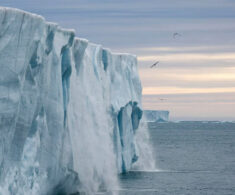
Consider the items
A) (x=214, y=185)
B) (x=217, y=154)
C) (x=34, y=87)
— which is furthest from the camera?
(x=217, y=154)

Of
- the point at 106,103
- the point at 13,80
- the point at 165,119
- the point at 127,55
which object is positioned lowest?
the point at 13,80

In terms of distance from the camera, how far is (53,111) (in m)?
25.0

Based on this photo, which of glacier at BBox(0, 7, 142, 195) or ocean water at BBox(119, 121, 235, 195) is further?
ocean water at BBox(119, 121, 235, 195)

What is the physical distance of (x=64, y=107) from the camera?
26.8 meters

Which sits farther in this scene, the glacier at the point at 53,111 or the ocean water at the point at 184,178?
the ocean water at the point at 184,178

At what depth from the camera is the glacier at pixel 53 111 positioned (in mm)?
21797

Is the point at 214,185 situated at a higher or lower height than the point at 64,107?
lower

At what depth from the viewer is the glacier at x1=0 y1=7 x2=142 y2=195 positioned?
21797mm

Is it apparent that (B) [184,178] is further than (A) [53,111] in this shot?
Yes

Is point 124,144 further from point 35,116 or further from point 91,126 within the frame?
point 35,116

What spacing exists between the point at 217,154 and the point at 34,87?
124 feet

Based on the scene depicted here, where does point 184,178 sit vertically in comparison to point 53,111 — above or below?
below

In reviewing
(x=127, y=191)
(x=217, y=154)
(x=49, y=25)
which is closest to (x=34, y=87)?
(x=49, y=25)

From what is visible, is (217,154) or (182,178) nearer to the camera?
(182,178)
